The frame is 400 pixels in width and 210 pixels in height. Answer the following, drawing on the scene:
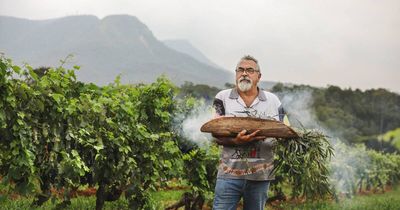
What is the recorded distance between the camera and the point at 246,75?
15.1ft

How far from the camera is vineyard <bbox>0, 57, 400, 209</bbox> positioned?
195 inches

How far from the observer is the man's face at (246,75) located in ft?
15.1

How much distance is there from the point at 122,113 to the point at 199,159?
2.28 meters

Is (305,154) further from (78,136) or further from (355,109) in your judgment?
(355,109)

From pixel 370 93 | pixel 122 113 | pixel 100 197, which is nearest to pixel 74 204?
pixel 100 197

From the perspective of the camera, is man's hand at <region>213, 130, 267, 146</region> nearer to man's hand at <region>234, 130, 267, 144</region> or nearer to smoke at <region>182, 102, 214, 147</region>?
man's hand at <region>234, 130, 267, 144</region>

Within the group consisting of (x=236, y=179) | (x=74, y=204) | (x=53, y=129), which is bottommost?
(x=74, y=204)

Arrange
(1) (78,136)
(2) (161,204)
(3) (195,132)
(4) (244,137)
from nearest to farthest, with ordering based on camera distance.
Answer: (4) (244,137) < (1) (78,136) < (3) (195,132) < (2) (161,204)

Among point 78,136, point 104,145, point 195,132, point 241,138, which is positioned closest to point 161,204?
point 195,132

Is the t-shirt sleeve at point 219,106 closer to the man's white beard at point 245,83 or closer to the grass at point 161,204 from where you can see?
the man's white beard at point 245,83

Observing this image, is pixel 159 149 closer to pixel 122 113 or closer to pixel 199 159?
pixel 122 113

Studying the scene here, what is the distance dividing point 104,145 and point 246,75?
2388 millimetres

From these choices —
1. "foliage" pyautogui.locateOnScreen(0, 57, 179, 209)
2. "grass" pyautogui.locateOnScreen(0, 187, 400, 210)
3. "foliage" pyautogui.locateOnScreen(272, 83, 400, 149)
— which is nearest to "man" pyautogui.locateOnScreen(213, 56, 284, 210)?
"foliage" pyautogui.locateOnScreen(0, 57, 179, 209)

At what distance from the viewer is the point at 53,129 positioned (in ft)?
18.4
